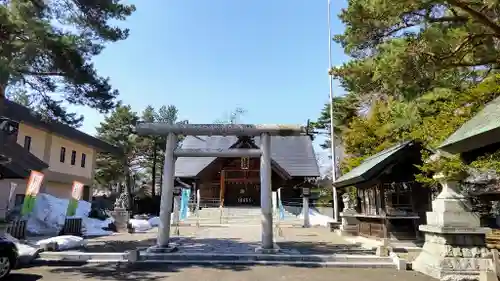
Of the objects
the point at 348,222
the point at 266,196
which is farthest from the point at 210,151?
the point at 348,222

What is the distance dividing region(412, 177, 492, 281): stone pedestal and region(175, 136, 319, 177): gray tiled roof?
22.8m

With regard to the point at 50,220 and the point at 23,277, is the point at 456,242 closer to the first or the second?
the point at 23,277

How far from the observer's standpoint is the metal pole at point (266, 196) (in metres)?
10.5

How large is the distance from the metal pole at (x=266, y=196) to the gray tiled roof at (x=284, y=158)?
19.1 m

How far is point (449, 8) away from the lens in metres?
7.43

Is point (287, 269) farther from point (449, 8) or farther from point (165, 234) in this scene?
point (449, 8)

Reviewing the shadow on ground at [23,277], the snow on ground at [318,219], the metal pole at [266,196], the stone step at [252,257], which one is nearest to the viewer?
the shadow on ground at [23,277]

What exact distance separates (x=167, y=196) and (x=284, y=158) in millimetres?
24678

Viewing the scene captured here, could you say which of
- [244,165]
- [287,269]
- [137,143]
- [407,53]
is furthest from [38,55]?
[137,143]

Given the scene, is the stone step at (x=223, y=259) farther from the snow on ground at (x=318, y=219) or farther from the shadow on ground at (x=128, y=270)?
the snow on ground at (x=318, y=219)

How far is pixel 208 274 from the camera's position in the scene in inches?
312

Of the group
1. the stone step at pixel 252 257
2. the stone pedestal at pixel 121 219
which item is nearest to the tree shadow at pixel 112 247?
the stone step at pixel 252 257

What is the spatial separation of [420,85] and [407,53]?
1.16m

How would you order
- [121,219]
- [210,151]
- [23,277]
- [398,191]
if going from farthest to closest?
[121,219] → [398,191] → [210,151] → [23,277]
